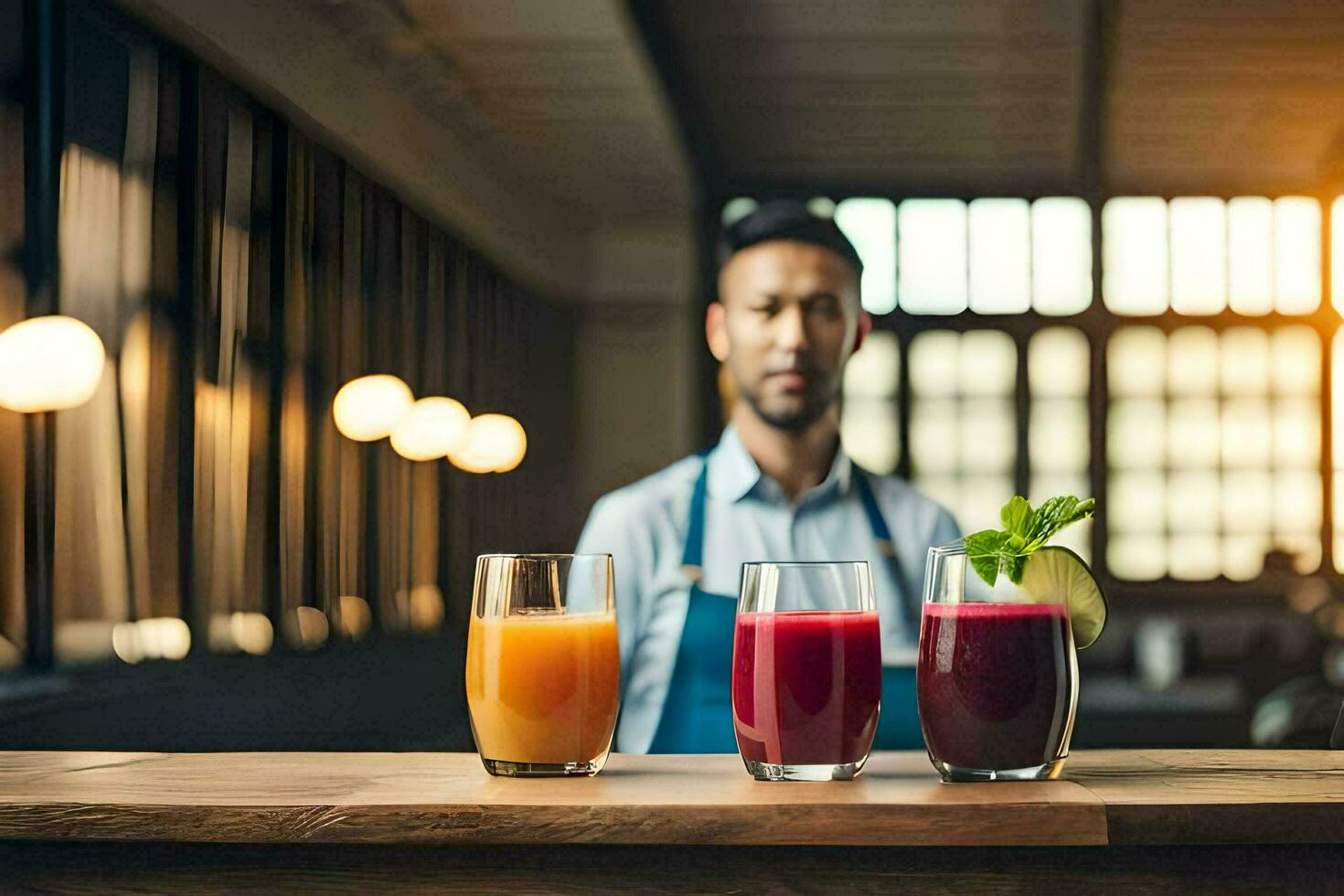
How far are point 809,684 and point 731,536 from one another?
0.88m

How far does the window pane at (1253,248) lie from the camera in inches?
73.5

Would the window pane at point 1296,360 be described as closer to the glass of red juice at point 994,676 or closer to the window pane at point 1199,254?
the window pane at point 1199,254

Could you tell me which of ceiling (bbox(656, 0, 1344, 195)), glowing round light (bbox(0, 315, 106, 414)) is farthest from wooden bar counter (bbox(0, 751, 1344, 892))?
ceiling (bbox(656, 0, 1344, 195))

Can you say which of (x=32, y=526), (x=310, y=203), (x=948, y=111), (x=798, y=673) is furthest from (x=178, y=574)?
(x=948, y=111)

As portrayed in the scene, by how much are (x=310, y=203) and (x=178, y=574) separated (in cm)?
60

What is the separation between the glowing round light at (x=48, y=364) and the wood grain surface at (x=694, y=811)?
0.95 m

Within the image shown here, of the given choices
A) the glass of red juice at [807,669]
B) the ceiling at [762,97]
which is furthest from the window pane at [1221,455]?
the glass of red juice at [807,669]

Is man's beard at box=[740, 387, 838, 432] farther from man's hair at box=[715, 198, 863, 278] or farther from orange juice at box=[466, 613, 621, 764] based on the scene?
orange juice at box=[466, 613, 621, 764]

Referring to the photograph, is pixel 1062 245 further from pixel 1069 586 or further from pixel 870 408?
pixel 1069 586

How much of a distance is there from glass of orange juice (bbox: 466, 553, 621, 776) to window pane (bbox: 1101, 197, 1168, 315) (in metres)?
1.15

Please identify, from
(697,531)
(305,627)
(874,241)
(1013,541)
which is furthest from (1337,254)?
(305,627)

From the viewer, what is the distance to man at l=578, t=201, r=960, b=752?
1.87 metres

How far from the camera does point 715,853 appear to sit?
999mm

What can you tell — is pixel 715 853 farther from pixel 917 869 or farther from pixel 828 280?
pixel 828 280
